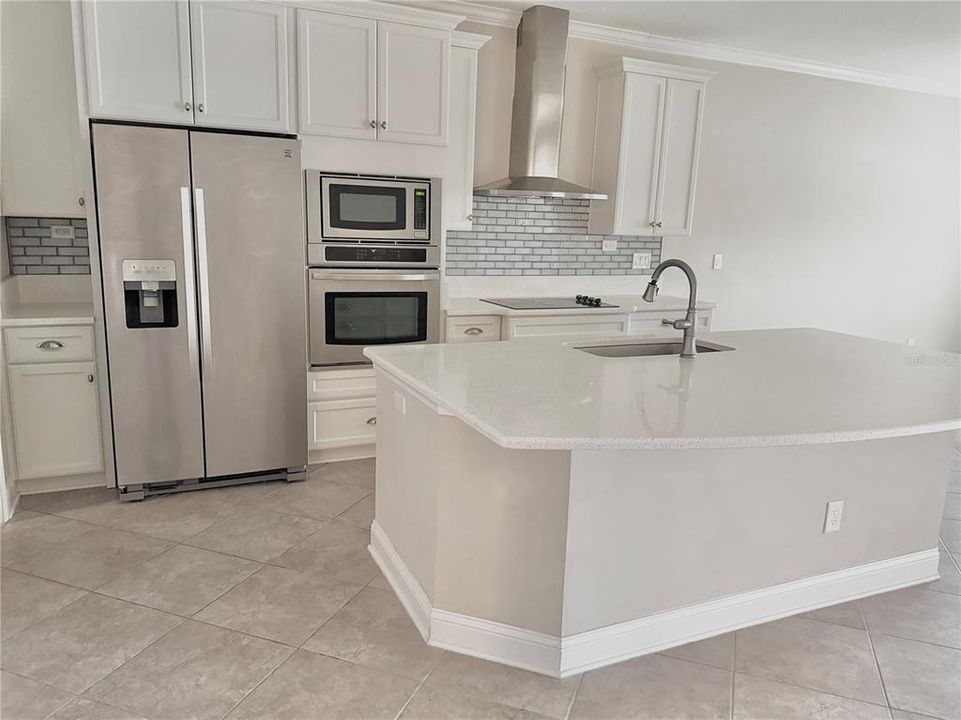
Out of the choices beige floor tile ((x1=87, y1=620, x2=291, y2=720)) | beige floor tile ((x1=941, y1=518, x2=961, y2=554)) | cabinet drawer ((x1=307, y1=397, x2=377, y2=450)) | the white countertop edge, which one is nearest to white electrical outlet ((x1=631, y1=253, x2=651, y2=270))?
cabinet drawer ((x1=307, y1=397, x2=377, y2=450))

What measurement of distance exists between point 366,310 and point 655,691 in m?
2.38

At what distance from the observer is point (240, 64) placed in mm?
3225

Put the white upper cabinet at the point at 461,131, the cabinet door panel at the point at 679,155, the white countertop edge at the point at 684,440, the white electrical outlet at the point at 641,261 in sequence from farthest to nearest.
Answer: the white electrical outlet at the point at 641,261
the cabinet door panel at the point at 679,155
the white upper cabinet at the point at 461,131
the white countertop edge at the point at 684,440

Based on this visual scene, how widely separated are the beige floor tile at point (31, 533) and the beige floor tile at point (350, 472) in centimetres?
114

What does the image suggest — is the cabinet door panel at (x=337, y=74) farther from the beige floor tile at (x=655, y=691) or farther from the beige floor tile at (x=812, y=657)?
the beige floor tile at (x=812, y=657)

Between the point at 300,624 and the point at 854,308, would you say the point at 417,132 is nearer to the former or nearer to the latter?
the point at 300,624

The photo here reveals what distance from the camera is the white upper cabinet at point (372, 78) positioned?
338 centimetres

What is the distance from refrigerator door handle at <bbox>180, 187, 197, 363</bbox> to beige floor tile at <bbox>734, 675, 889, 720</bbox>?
2690mm

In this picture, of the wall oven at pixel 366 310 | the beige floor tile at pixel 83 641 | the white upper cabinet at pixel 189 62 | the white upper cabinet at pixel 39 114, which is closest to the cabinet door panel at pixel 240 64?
the white upper cabinet at pixel 189 62

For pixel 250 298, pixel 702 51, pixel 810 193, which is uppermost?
pixel 702 51

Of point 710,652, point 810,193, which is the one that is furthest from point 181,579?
point 810,193

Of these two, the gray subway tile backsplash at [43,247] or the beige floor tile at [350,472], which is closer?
the gray subway tile backsplash at [43,247]

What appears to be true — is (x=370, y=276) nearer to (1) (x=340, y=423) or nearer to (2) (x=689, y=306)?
(1) (x=340, y=423)

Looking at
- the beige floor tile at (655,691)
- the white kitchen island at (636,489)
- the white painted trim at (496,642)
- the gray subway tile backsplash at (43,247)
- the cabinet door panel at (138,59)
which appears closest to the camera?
the white kitchen island at (636,489)
